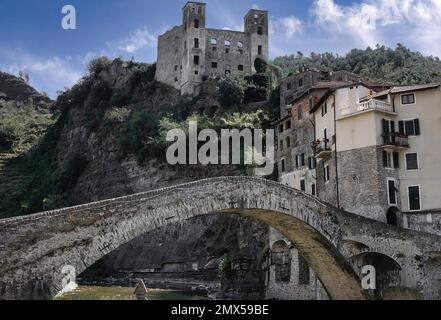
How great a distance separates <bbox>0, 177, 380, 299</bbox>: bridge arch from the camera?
19.1 metres

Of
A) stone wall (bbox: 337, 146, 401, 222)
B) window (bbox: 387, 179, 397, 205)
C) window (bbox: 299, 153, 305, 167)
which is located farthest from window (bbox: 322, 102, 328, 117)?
window (bbox: 387, 179, 397, 205)

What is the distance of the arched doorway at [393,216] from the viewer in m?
34.2

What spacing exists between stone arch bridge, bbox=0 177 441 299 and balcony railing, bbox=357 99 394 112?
8025 millimetres

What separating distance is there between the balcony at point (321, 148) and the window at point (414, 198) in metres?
5.62

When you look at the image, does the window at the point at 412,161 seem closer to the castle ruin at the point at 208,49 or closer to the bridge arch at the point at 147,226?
the bridge arch at the point at 147,226

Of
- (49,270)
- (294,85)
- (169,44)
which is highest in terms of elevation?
(169,44)

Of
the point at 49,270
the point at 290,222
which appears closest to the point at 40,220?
the point at 49,270

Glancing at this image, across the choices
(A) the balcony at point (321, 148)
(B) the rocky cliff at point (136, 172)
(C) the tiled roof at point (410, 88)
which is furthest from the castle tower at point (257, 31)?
(C) the tiled roof at point (410, 88)

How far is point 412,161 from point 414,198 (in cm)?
222

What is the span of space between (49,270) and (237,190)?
8990 mm

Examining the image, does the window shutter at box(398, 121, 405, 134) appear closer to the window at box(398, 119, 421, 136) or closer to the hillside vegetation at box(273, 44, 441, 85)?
the window at box(398, 119, 421, 136)
